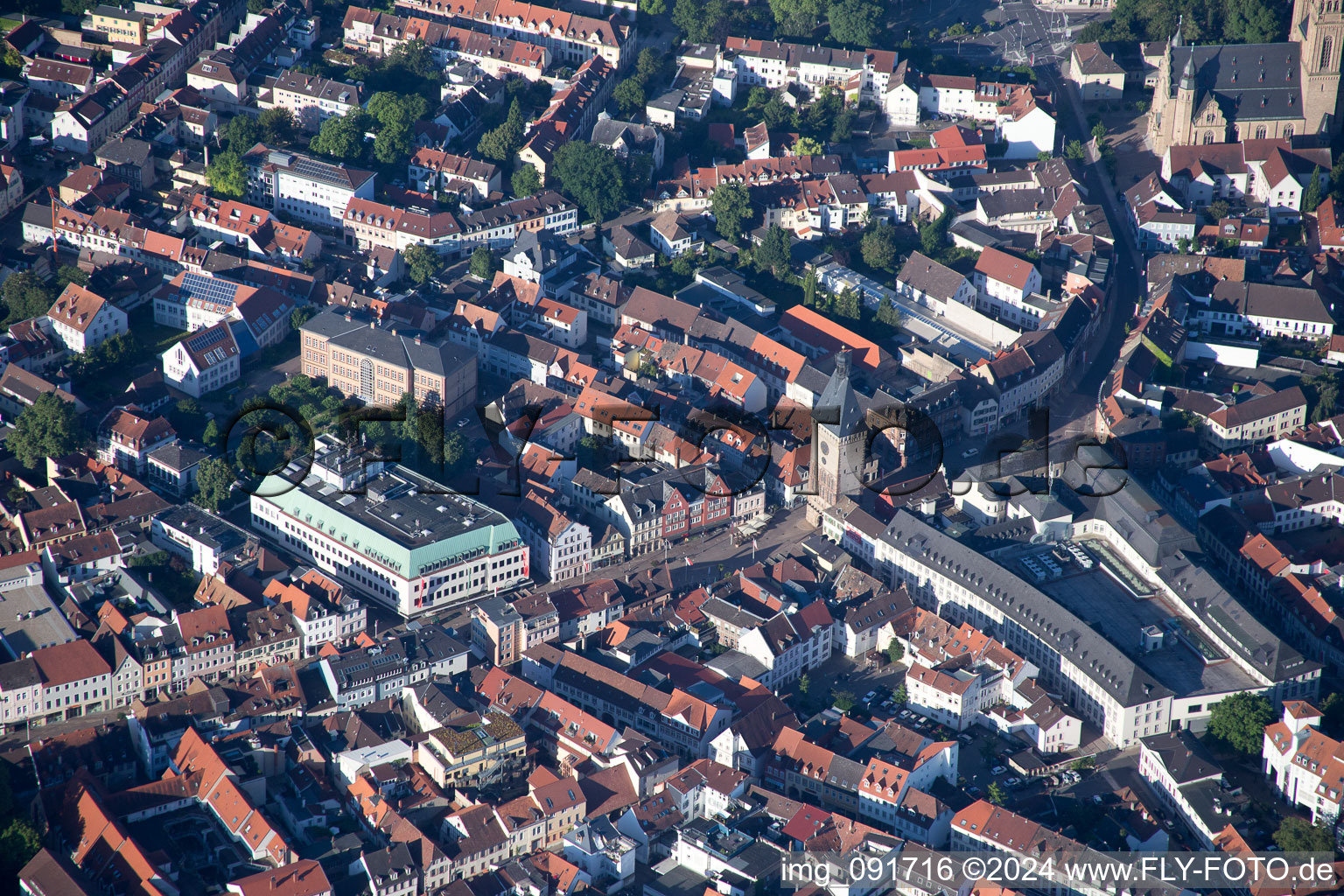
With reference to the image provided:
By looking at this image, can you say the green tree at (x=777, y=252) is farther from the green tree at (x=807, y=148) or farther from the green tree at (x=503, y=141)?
the green tree at (x=503, y=141)

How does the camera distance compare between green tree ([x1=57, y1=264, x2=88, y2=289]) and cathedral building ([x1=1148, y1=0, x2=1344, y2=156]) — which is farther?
cathedral building ([x1=1148, y1=0, x2=1344, y2=156])

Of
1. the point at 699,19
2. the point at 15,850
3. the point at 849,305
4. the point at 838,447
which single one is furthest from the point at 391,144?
the point at 15,850

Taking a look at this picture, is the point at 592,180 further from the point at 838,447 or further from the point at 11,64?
the point at 11,64

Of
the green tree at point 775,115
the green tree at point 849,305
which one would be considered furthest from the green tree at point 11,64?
the green tree at point 849,305

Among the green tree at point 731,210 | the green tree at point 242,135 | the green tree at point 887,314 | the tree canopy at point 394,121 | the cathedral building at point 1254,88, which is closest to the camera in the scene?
the green tree at point 887,314

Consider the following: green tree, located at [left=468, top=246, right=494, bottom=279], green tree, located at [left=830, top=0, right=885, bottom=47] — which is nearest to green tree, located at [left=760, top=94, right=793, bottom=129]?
green tree, located at [left=830, top=0, right=885, bottom=47]

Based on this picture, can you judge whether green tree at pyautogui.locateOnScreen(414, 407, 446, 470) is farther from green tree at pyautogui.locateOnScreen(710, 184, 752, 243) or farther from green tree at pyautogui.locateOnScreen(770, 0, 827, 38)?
green tree at pyautogui.locateOnScreen(770, 0, 827, 38)

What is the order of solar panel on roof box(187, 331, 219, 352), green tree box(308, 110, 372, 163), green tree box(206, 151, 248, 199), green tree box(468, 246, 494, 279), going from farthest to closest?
green tree box(308, 110, 372, 163)
green tree box(206, 151, 248, 199)
green tree box(468, 246, 494, 279)
solar panel on roof box(187, 331, 219, 352)

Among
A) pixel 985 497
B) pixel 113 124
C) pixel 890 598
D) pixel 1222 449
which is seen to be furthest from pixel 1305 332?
pixel 113 124
